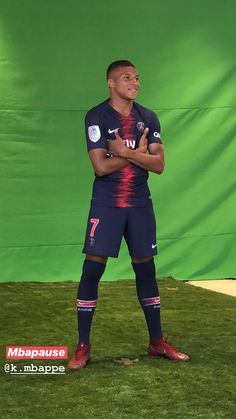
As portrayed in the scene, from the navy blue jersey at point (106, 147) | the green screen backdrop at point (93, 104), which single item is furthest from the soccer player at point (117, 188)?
the green screen backdrop at point (93, 104)

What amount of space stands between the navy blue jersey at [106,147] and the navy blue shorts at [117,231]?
0.03 m

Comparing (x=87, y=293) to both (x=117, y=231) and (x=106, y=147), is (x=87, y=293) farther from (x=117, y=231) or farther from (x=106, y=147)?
(x=106, y=147)

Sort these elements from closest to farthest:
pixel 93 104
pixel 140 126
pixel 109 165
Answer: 1. pixel 109 165
2. pixel 140 126
3. pixel 93 104

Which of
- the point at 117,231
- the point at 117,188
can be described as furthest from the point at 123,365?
the point at 117,188

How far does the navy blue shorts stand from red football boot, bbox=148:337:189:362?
0.39m

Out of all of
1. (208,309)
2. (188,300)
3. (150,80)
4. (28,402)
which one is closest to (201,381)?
(28,402)

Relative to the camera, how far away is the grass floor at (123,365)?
2.24 metres

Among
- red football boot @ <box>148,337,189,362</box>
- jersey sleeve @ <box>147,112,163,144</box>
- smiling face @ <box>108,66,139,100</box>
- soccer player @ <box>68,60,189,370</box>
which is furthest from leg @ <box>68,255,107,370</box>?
smiling face @ <box>108,66,139,100</box>

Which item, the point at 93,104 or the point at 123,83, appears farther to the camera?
the point at 93,104

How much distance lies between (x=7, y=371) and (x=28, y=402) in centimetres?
41

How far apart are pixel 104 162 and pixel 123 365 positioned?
2.74 feet

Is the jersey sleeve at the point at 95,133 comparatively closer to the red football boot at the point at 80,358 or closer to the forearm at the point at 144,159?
the forearm at the point at 144,159

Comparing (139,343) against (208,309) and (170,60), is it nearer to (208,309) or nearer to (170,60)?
(208,309)

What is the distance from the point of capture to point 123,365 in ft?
9.07
